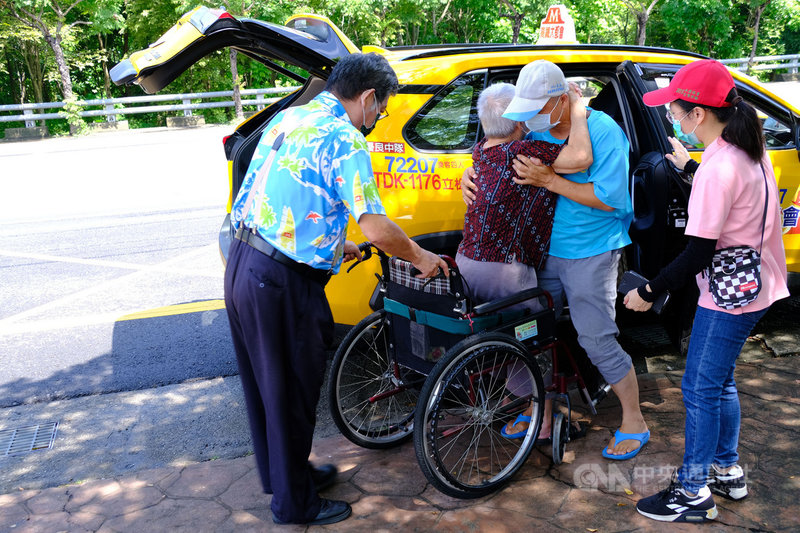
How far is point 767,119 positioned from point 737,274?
218 cm

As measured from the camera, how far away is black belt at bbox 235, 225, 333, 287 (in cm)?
270

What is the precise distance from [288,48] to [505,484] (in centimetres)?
229

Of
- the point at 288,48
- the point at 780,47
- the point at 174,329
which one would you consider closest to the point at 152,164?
the point at 174,329

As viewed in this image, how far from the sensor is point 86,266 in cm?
688

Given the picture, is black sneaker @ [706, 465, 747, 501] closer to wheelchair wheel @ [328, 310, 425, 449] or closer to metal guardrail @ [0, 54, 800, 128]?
wheelchair wheel @ [328, 310, 425, 449]

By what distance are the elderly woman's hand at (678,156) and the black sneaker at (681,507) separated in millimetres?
1619

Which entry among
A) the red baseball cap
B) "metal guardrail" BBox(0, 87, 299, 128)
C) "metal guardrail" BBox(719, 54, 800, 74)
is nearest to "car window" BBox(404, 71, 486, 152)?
the red baseball cap

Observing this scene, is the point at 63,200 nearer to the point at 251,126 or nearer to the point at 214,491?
the point at 251,126

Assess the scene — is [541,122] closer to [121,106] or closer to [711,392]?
[711,392]

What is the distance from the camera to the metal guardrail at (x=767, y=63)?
28.4 meters

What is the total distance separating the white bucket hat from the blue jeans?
1.09m

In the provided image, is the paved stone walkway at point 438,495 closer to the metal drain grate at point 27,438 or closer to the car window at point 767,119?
the metal drain grate at point 27,438

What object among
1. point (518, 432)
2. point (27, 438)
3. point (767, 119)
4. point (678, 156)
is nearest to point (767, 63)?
point (767, 119)

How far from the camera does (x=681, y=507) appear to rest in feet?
9.49
